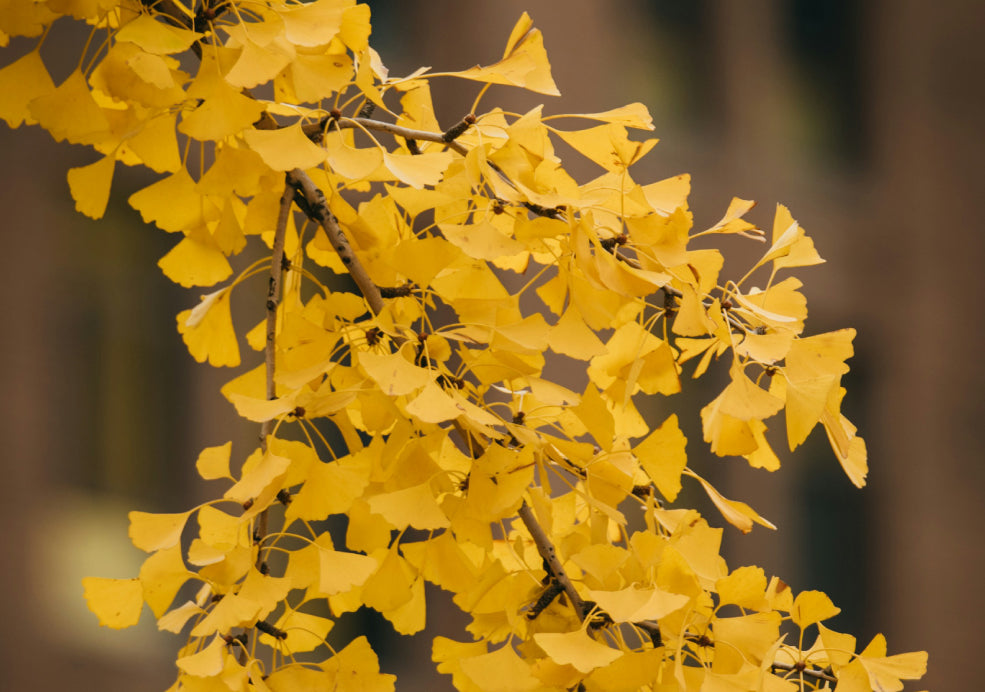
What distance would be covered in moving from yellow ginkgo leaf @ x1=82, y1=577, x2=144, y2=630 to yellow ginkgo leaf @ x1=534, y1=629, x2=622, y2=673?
0.17m

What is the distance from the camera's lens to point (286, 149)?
1.00 feet

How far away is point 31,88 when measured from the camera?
0.36 meters

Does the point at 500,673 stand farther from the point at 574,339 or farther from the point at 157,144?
the point at 157,144

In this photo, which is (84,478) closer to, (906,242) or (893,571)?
(893,571)

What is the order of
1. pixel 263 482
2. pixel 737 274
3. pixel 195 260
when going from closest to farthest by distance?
pixel 263 482
pixel 195 260
pixel 737 274

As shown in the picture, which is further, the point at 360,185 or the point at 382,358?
the point at 360,185

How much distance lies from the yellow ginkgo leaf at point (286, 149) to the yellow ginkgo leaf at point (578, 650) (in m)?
0.19

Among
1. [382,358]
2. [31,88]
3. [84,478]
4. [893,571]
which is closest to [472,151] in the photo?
[382,358]

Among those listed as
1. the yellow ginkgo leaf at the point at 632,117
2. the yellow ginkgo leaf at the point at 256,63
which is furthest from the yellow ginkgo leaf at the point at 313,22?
the yellow ginkgo leaf at the point at 632,117

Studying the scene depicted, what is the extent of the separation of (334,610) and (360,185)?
198 mm

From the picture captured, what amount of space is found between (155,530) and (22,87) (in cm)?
19

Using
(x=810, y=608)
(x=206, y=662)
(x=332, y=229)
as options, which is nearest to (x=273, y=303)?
(x=332, y=229)

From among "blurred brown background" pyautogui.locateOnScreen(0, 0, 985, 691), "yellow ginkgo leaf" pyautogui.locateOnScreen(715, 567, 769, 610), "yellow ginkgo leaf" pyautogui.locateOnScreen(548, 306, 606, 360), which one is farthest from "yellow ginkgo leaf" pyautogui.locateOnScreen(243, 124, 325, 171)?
"blurred brown background" pyautogui.locateOnScreen(0, 0, 985, 691)

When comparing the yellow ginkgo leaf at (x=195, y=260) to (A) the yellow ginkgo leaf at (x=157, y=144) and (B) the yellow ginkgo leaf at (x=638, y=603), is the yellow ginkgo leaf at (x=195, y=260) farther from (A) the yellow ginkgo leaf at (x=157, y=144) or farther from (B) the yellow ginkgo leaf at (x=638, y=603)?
(B) the yellow ginkgo leaf at (x=638, y=603)
